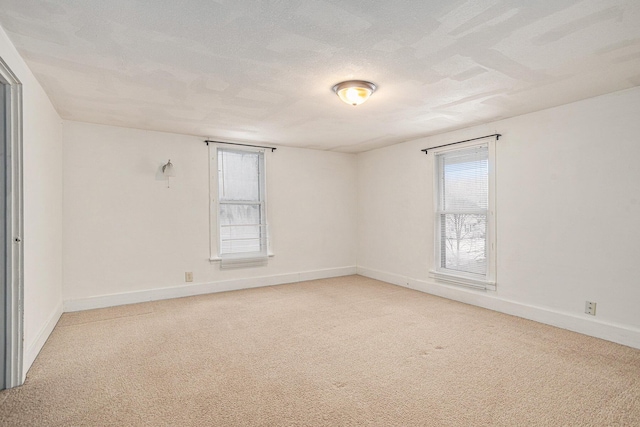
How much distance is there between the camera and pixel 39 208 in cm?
289

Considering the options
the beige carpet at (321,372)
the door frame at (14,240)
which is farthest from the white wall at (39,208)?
the beige carpet at (321,372)

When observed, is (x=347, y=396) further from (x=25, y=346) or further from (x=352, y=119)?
(x=352, y=119)

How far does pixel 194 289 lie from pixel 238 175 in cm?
180

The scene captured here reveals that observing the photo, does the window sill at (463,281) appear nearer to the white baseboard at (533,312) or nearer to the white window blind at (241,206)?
the white baseboard at (533,312)

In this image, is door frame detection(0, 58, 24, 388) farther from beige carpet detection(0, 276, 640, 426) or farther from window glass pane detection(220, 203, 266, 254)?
window glass pane detection(220, 203, 266, 254)

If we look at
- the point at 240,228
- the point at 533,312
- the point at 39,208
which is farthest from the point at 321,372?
the point at 240,228

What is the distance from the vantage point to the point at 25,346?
2.48 meters

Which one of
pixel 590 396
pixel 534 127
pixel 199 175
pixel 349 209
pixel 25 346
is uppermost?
pixel 534 127

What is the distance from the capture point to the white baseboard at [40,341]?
248 centimetres

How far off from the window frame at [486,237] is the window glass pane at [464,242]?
0.19 feet

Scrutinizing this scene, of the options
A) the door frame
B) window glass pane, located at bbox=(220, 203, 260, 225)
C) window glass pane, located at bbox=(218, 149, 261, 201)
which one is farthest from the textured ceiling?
window glass pane, located at bbox=(220, 203, 260, 225)

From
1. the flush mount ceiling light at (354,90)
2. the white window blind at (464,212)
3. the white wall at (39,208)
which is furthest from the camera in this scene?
the white window blind at (464,212)

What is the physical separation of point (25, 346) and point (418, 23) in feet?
11.4

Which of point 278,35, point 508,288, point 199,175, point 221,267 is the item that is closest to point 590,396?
point 508,288
